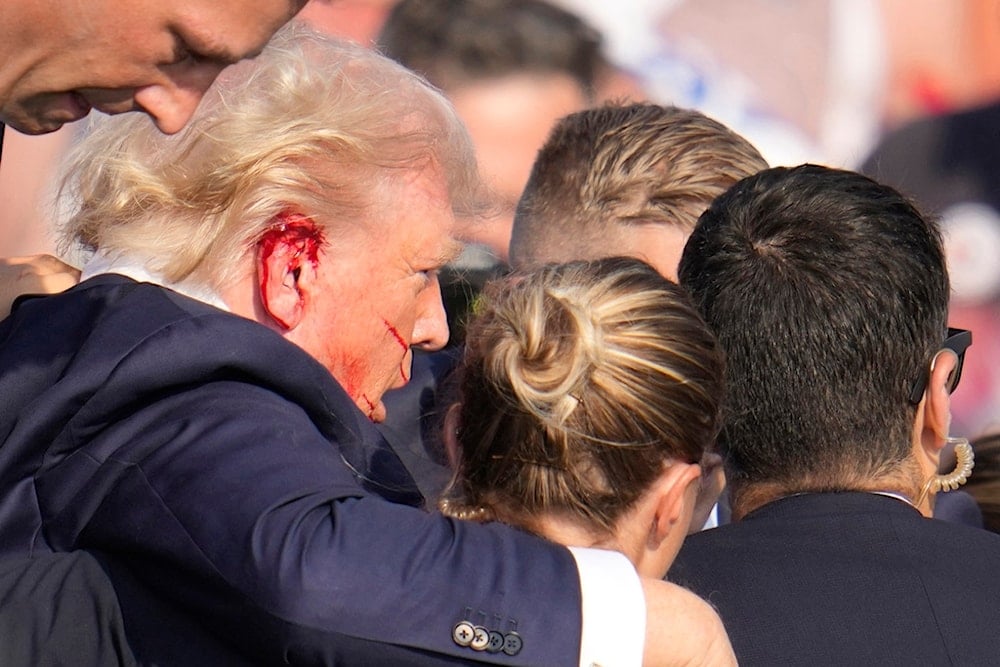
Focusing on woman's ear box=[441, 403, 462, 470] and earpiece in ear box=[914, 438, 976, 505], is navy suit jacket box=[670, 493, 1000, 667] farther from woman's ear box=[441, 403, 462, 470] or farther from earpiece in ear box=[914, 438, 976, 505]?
woman's ear box=[441, 403, 462, 470]

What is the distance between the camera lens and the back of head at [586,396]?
4.93ft

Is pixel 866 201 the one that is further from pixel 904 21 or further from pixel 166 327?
pixel 904 21

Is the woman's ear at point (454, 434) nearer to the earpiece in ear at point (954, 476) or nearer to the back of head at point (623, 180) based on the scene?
the earpiece in ear at point (954, 476)

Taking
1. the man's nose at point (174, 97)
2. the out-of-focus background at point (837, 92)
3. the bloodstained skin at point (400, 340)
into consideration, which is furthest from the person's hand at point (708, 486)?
the out-of-focus background at point (837, 92)

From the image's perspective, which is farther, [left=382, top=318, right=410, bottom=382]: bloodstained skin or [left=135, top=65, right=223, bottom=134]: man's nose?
[left=382, top=318, right=410, bottom=382]: bloodstained skin

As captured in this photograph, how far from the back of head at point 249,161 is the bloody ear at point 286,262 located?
16 millimetres

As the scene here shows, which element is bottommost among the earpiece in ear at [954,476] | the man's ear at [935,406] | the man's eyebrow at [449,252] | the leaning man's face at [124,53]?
the earpiece in ear at [954,476]

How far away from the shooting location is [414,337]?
2.06 m

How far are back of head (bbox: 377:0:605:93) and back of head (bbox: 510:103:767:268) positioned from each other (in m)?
1.41

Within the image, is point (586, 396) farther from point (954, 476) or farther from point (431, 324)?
point (954, 476)

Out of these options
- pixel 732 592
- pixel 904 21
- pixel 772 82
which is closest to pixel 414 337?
pixel 732 592

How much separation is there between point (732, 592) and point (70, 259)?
128 cm

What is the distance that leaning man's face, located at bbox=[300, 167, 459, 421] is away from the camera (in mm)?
1859

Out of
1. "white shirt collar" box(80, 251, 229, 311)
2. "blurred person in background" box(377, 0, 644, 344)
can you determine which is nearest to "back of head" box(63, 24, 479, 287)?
"white shirt collar" box(80, 251, 229, 311)
